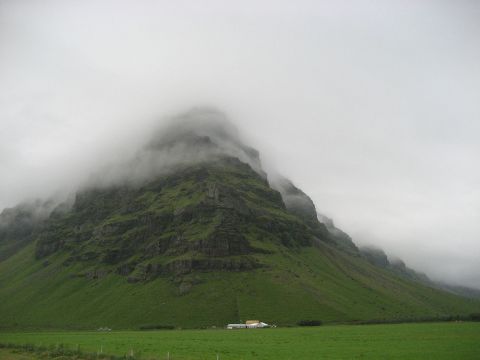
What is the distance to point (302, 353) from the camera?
68125 millimetres

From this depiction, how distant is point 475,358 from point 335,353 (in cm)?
1933

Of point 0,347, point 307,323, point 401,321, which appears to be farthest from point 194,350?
point 401,321

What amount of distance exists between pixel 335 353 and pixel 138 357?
2961 centimetres

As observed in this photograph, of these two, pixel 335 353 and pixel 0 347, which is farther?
pixel 0 347

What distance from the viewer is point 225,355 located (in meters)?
67.7

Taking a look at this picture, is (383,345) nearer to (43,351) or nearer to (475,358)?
(475,358)

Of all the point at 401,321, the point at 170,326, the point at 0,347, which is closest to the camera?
the point at 0,347

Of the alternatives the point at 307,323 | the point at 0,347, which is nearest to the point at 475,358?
the point at 0,347

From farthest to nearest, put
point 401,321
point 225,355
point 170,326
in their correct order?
point 170,326 < point 401,321 < point 225,355

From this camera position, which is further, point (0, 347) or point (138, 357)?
point (0, 347)

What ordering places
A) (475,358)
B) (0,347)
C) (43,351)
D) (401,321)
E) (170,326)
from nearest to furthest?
1. (475,358)
2. (43,351)
3. (0,347)
4. (401,321)
5. (170,326)

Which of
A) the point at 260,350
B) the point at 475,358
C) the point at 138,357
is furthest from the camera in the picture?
the point at 260,350

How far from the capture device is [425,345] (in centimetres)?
7456

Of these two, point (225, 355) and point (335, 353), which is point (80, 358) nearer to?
point (225, 355)
